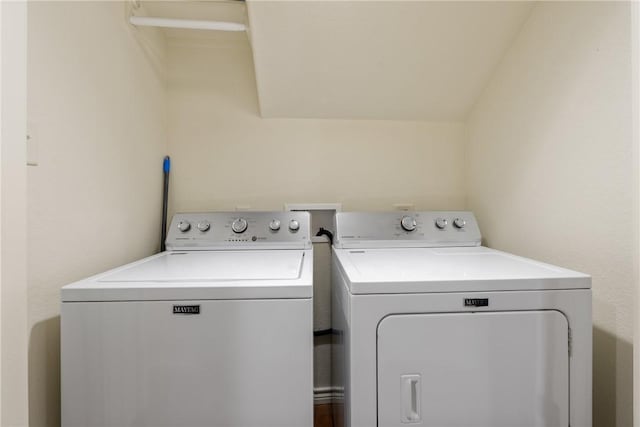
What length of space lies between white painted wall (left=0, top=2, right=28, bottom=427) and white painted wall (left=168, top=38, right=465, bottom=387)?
131cm

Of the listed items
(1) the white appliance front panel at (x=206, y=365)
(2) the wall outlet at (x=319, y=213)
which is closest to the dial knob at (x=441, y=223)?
(2) the wall outlet at (x=319, y=213)

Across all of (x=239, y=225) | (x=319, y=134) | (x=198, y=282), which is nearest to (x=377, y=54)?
(x=319, y=134)

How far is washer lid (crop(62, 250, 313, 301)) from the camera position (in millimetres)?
763

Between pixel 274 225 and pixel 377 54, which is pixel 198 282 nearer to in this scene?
pixel 274 225

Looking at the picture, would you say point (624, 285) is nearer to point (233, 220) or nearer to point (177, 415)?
point (177, 415)

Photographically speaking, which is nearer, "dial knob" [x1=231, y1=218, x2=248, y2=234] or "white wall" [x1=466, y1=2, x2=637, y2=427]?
"white wall" [x1=466, y1=2, x2=637, y2=427]

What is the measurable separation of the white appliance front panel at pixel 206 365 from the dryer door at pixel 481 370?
0.25m

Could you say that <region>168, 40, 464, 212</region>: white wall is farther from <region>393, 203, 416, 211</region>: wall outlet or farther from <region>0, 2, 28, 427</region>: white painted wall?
<region>0, 2, 28, 427</region>: white painted wall

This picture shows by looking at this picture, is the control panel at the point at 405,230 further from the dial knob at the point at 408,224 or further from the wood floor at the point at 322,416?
the wood floor at the point at 322,416

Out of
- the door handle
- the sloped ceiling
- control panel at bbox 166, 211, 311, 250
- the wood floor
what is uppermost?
the sloped ceiling

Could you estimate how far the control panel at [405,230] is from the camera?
1.48m

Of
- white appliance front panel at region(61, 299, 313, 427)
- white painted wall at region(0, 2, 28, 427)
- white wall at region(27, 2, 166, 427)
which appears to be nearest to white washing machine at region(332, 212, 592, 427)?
white appliance front panel at region(61, 299, 313, 427)

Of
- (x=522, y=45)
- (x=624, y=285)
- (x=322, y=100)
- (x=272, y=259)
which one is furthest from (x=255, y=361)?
(x=522, y=45)

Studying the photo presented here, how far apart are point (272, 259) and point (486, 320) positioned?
76 centimetres
